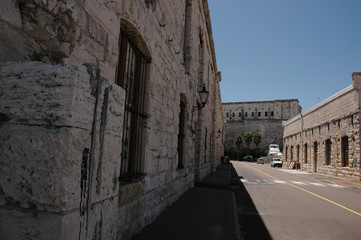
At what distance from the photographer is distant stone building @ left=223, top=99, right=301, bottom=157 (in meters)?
69.1

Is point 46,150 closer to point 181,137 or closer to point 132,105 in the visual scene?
point 132,105

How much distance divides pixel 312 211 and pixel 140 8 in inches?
272

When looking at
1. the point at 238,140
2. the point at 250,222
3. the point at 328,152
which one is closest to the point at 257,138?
the point at 238,140

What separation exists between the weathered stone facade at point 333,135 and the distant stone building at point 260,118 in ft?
125

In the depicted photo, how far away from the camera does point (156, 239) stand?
3938 mm

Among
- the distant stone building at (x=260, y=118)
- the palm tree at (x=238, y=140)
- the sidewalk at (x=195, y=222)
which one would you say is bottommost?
the sidewalk at (x=195, y=222)

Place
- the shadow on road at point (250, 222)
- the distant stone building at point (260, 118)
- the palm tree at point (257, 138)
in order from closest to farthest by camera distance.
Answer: the shadow on road at point (250, 222) → the palm tree at point (257, 138) → the distant stone building at point (260, 118)

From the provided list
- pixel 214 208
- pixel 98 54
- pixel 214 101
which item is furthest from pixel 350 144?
pixel 98 54

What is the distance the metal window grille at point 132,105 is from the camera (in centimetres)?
383

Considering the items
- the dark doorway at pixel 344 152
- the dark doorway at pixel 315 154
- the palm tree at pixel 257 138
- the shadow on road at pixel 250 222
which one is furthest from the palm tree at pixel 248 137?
the shadow on road at pixel 250 222

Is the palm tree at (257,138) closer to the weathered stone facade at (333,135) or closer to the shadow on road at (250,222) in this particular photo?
the weathered stone facade at (333,135)

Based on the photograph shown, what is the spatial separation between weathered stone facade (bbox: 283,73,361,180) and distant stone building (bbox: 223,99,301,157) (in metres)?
38.0

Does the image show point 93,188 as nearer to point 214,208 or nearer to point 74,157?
point 74,157

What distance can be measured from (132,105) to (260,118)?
72608 millimetres
